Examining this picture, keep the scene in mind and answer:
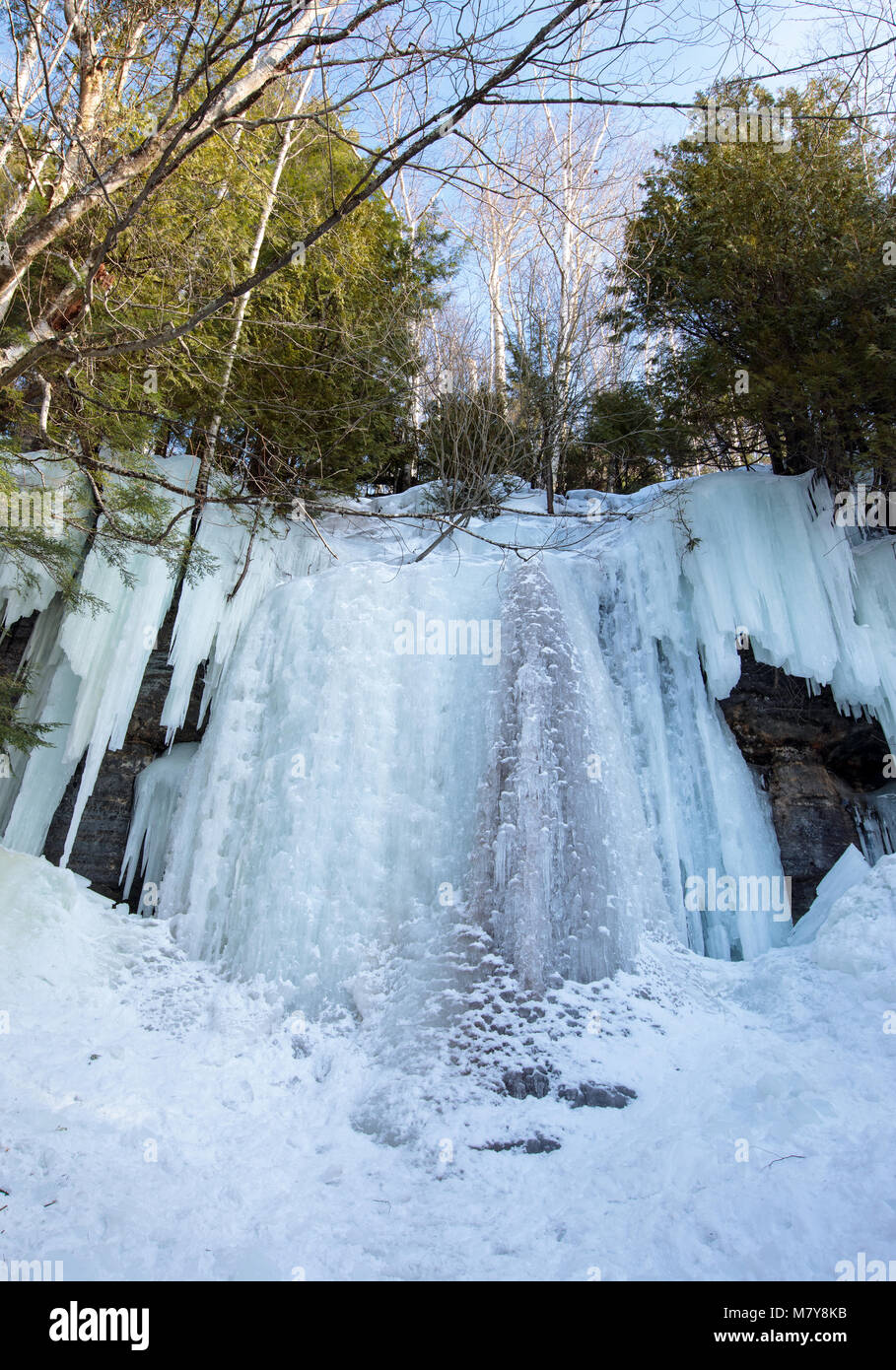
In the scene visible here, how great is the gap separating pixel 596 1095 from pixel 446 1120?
0.92 meters

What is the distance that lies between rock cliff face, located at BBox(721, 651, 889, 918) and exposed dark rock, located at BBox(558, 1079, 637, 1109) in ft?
11.5

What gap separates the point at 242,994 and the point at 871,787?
21.6 ft

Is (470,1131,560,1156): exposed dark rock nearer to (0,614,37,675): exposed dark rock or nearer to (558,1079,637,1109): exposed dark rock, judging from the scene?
(558,1079,637,1109): exposed dark rock

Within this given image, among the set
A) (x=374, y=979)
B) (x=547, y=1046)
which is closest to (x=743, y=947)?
(x=547, y=1046)

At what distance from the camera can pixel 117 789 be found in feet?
25.6

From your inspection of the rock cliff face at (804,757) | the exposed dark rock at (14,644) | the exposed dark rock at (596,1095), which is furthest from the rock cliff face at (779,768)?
the exposed dark rock at (596,1095)

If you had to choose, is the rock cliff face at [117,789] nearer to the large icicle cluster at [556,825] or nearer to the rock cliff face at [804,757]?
the large icicle cluster at [556,825]

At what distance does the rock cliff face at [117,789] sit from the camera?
24.6ft

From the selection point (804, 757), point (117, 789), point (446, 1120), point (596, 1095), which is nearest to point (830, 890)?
point (804, 757)

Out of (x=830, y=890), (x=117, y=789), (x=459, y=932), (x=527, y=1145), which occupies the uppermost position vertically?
(x=117, y=789)

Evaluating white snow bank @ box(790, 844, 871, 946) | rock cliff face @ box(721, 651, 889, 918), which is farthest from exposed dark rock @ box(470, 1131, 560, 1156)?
rock cliff face @ box(721, 651, 889, 918)

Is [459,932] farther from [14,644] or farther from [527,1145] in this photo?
[14,644]

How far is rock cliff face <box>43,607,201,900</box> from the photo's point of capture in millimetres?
7512
